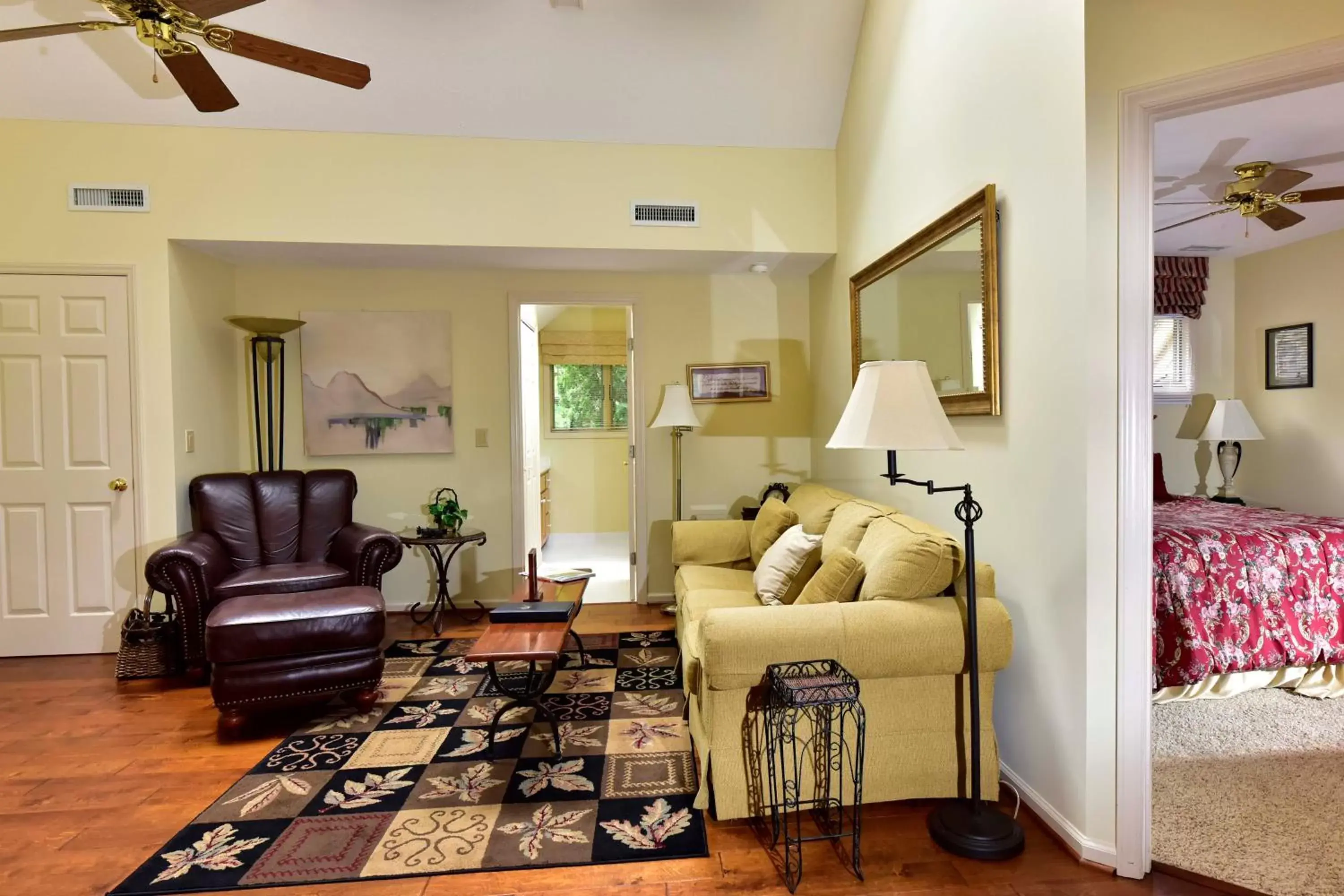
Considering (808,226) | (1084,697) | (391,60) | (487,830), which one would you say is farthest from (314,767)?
(808,226)

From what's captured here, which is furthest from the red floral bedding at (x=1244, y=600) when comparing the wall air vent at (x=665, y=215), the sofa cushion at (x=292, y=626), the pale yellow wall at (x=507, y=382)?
the sofa cushion at (x=292, y=626)

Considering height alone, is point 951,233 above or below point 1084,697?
above

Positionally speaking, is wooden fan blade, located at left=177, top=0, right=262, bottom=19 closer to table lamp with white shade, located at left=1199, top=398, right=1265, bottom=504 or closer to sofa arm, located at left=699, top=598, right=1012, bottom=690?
sofa arm, located at left=699, top=598, right=1012, bottom=690

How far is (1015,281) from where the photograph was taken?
225 cm

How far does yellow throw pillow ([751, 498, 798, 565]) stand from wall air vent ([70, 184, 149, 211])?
3.77 metres

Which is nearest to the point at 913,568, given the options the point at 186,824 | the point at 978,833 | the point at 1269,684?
the point at 978,833

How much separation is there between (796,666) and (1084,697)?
31.3 inches

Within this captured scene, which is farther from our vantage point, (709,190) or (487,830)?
(709,190)

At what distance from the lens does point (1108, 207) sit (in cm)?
183

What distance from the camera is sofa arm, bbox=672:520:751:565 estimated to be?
12.3 ft

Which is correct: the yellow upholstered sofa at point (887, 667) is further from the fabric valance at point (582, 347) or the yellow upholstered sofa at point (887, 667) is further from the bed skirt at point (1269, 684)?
the fabric valance at point (582, 347)

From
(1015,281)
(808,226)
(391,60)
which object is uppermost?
(391,60)

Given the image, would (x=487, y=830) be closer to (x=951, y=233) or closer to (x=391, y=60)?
(x=951, y=233)

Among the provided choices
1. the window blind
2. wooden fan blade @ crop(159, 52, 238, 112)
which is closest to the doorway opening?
wooden fan blade @ crop(159, 52, 238, 112)
